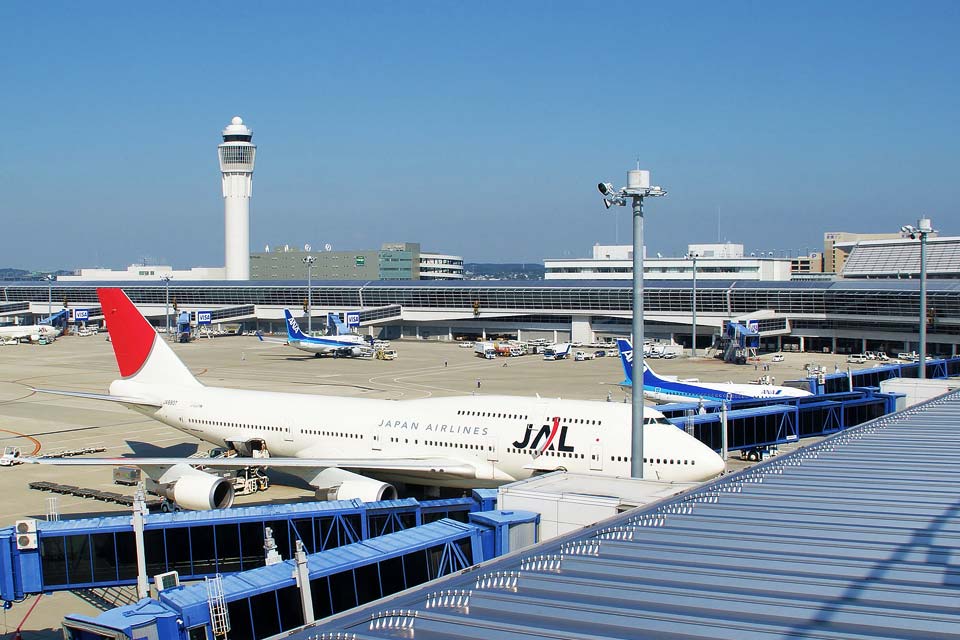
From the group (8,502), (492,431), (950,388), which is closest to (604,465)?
(492,431)

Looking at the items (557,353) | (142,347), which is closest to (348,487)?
(142,347)

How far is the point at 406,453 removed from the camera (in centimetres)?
3688

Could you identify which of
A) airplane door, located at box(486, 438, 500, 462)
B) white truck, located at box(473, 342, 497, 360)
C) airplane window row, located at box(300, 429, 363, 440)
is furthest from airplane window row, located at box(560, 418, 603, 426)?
white truck, located at box(473, 342, 497, 360)

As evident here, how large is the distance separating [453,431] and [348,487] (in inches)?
201

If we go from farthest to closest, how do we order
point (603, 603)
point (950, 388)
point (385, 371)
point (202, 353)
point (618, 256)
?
1. point (618, 256)
2. point (202, 353)
3. point (385, 371)
4. point (950, 388)
5. point (603, 603)

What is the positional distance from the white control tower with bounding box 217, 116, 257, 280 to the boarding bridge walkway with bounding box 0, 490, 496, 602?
167 meters

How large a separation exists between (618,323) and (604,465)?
105697 millimetres

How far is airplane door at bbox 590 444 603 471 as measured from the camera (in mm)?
32062

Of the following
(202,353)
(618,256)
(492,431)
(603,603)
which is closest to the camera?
(603,603)

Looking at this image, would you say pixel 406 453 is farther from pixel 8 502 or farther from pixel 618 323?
pixel 618 323

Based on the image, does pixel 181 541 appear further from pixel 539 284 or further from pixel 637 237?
pixel 539 284

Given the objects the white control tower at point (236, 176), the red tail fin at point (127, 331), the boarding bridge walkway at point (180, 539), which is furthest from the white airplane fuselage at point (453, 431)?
the white control tower at point (236, 176)

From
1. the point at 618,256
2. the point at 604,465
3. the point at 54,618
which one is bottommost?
the point at 54,618

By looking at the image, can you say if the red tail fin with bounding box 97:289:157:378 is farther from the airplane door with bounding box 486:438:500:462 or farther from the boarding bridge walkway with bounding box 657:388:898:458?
the boarding bridge walkway with bounding box 657:388:898:458
